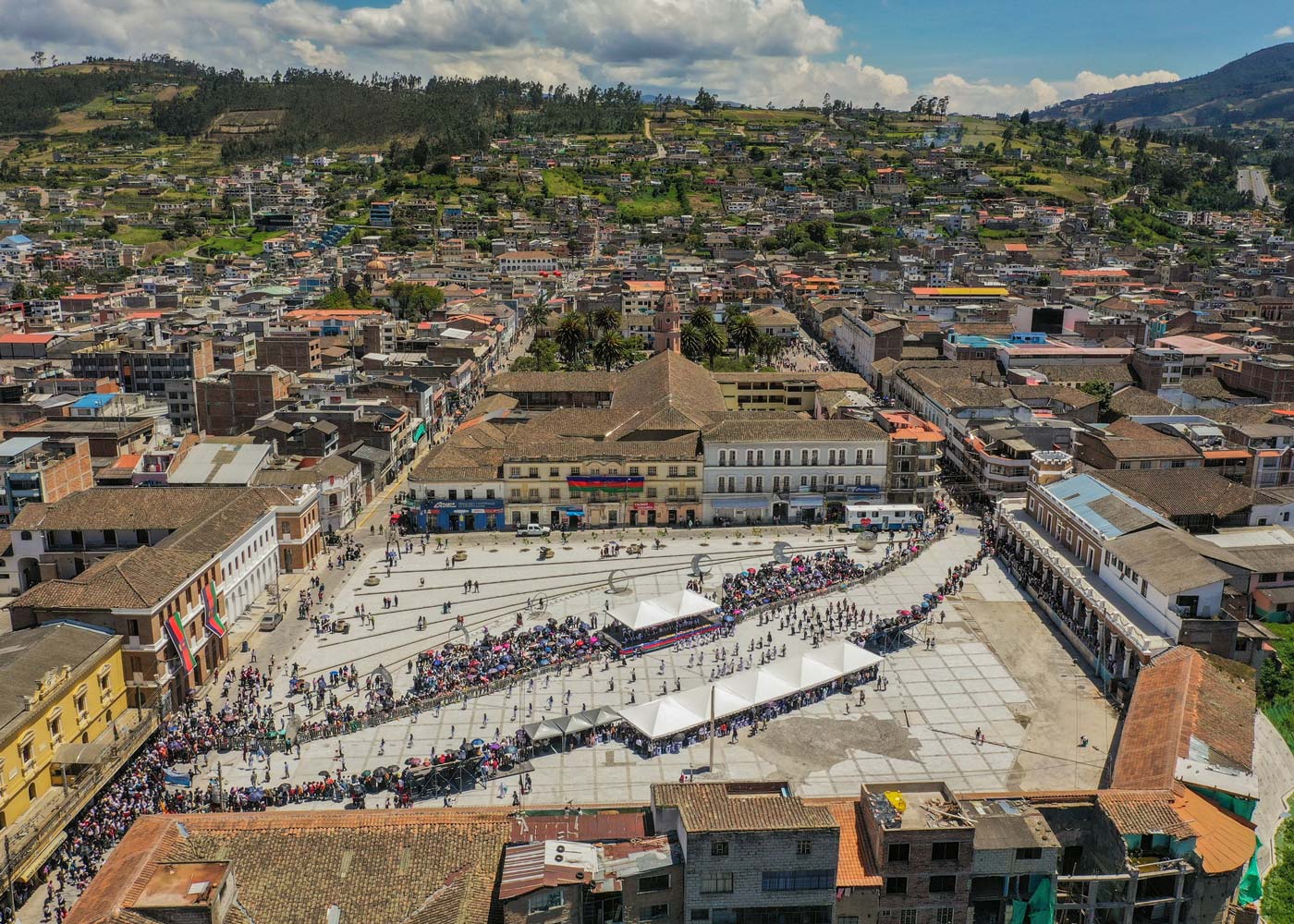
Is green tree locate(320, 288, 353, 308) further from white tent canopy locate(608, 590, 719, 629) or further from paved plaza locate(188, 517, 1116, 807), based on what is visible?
white tent canopy locate(608, 590, 719, 629)

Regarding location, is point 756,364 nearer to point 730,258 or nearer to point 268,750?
point 730,258

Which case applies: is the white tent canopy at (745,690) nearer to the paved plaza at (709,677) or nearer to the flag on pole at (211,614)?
the paved plaza at (709,677)

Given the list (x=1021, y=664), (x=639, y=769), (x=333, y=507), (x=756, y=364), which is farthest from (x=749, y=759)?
(x=756, y=364)

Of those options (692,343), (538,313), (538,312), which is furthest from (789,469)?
(538,312)

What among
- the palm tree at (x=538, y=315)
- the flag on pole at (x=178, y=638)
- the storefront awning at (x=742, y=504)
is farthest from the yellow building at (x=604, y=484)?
the palm tree at (x=538, y=315)

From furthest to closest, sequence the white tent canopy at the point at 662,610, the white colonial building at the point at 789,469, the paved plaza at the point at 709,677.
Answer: the white colonial building at the point at 789,469 < the white tent canopy at the point at 662,610 < the paved plaza at the point at 709,677

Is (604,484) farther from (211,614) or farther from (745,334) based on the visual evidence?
(745,334)

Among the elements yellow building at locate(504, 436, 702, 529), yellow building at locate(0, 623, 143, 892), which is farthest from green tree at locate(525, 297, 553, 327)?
yellow building at locate(0, 623, 143, 892)
